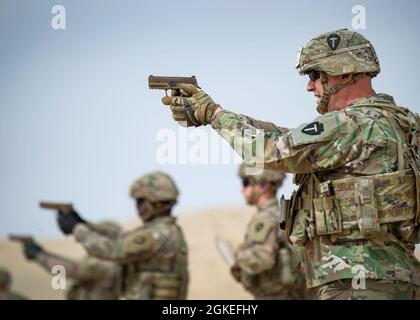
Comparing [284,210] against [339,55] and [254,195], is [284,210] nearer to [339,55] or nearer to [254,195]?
[339,55]

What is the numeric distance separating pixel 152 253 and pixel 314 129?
6764mm

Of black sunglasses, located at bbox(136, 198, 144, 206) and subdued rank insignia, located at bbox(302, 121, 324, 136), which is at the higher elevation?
subdued rank insignia, located at bbox(302, 121, 324, 136)

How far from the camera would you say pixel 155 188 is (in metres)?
14.8

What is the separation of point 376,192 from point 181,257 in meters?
6.97

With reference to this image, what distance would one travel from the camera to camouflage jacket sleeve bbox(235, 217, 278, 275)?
13984 millimetres

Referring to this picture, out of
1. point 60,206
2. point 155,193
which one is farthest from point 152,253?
point 60,206

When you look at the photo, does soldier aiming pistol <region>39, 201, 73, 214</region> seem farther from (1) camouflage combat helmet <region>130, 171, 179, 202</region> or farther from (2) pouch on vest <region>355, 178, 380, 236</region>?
(2) pouch on vest <region>355, 178, 380, 236</region>

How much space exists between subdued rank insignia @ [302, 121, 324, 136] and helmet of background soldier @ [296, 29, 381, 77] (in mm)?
525

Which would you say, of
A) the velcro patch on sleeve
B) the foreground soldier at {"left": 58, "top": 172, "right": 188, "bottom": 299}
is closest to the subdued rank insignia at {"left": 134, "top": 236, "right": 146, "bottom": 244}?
the foreground soldier at {"left": 58, "top": 172, "right": 188, "bottom": 299}

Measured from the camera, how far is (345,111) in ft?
24.9

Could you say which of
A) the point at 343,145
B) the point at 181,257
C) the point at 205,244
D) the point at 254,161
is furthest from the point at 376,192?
the point at 205,244

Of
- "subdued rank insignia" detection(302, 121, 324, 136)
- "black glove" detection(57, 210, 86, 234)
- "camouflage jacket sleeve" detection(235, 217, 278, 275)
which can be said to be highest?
"subdued rank insignia" detection(302, 121, 324, 136)

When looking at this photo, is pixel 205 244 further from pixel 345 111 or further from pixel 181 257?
pixel 345 111
